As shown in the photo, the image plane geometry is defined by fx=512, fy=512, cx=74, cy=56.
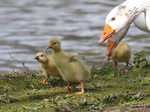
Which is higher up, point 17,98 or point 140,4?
point 140,4

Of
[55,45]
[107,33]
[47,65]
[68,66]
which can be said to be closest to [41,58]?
[47,65]

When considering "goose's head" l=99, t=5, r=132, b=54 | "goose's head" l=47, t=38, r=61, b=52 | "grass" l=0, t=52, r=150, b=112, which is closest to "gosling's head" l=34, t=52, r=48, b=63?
"grass" l=0, t=52, r=150, b=112

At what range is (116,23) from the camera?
6.59 metres

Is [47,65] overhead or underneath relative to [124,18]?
underneath

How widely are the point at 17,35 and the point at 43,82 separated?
20.8ft

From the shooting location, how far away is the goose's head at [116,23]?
658 centimetres

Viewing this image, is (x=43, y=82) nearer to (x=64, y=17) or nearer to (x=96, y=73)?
(x=96, y=73)

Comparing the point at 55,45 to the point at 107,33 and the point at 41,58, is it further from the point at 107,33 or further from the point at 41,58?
the point at 107,33

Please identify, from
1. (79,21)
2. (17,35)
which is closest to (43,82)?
(17,35)

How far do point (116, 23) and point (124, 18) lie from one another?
15cm

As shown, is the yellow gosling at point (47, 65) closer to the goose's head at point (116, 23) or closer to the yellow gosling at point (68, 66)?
the yellow gosling at point (68, 66)

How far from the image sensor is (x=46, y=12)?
57.1ft

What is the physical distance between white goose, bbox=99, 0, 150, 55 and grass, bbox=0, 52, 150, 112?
0.65 m

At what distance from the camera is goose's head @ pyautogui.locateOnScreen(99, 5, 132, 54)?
21.6 ft
